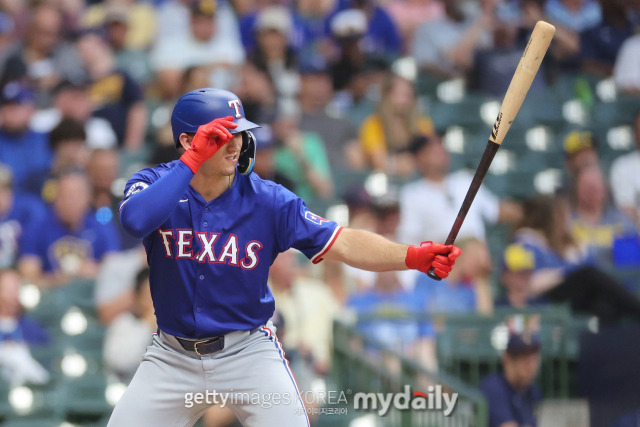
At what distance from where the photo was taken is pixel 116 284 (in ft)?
23.3

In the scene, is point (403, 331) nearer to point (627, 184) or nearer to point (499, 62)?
point (627, 184)

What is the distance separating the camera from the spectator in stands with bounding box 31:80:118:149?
30.0ft

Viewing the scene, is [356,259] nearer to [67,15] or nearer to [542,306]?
[542,306]

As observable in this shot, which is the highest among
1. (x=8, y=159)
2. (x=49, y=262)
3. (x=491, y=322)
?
(x=8, y=159)

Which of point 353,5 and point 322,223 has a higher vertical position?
point 353,5

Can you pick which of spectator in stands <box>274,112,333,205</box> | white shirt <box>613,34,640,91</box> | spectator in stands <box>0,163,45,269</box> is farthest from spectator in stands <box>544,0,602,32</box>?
spectator in stands <box>0,163,45,269</box>

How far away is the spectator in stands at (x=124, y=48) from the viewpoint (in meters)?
10.2

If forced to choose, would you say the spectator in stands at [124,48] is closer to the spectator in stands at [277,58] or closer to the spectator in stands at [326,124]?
the spectator in stands at [277,58]

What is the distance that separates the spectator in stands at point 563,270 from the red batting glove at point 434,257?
3202 millimetres

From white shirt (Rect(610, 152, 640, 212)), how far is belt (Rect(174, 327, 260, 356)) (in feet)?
18.3

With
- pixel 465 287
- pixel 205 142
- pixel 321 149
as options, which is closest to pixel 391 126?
pixel 321 149

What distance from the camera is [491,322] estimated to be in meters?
6.55

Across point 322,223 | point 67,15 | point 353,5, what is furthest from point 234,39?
point 322,223

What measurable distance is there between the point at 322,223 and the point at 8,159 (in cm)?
573
